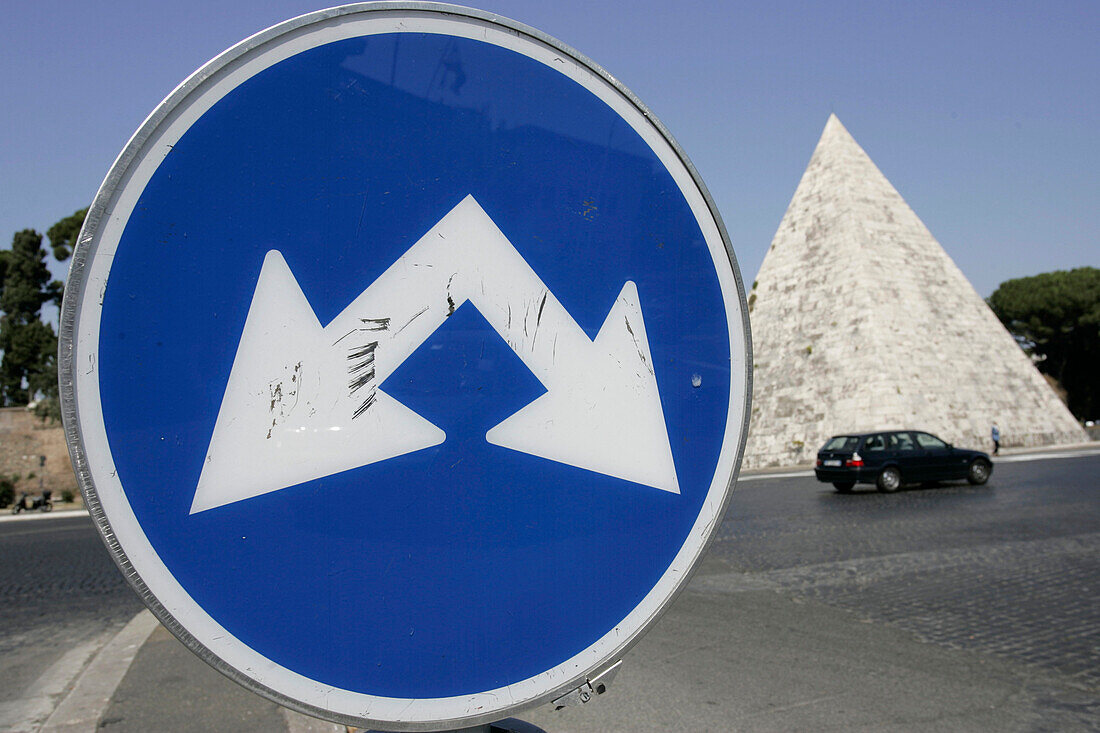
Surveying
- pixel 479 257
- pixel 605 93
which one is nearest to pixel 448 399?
pixel 479 257

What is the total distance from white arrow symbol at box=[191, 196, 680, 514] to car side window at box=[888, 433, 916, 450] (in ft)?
58.5

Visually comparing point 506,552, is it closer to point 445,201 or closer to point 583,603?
point 583,603

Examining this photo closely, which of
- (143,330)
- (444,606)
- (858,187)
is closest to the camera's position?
(143,330)

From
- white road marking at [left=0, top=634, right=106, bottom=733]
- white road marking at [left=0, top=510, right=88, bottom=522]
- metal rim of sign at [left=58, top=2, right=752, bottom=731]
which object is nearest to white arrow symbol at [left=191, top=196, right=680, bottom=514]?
metal rim of sign at [left=58, top=2, right=752, bottom=731]

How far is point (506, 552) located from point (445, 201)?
427 millimetres

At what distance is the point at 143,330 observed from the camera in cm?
82

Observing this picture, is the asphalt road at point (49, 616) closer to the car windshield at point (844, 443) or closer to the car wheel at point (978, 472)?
the car windshield at point (844, 443)

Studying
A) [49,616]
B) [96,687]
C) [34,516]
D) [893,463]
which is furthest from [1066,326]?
[96,687]

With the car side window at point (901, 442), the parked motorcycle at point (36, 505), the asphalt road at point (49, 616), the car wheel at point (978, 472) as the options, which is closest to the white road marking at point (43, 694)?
the asphalt road at point (49, 616)

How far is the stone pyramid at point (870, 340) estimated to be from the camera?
100 ft

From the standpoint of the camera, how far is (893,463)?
17.0 m

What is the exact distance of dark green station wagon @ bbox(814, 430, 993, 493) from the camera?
16.8 m

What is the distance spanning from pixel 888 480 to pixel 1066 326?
44.3 m

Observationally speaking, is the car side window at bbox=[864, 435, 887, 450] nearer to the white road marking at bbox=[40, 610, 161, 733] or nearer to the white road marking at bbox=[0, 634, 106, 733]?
the white road marking at bbox=[40, 610, 161, 733]
